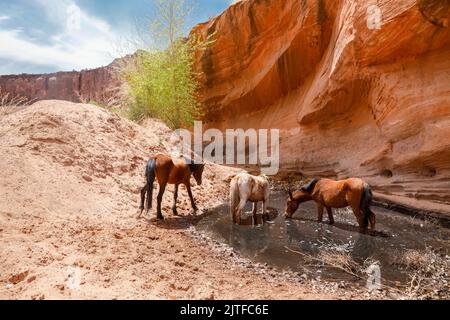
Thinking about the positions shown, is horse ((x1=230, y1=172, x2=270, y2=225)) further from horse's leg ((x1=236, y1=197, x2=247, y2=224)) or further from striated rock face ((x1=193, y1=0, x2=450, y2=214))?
striated rock face ((x1=193, y1=0, x2=450, y2=214))

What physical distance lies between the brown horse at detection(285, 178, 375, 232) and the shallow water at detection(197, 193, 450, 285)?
319 millimetres

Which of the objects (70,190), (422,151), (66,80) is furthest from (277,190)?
(66,80)

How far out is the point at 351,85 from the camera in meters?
11.4

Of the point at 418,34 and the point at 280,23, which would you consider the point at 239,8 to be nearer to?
the point at 280,23

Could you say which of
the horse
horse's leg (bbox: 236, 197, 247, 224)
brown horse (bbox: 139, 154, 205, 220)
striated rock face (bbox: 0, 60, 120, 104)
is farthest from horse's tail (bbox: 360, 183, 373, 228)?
striated rock face (bbox: 0, 60, 120, 104)

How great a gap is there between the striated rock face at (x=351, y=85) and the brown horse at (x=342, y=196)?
2.99 metres

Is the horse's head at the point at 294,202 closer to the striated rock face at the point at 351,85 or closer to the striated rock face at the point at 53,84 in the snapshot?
the striated rock face at the point at 351,85

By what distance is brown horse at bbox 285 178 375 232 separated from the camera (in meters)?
6.43

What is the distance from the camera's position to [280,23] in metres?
16.0

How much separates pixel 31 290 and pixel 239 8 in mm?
18215

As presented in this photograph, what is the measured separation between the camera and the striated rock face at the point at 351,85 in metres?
8.53

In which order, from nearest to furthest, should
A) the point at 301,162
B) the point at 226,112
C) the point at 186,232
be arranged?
the point at 186,232
the point at 301,162
the point at 226,112

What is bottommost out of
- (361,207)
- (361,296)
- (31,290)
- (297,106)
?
(361,296)

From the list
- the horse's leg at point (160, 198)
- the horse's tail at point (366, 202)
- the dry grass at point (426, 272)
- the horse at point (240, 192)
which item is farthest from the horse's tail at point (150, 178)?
the dry grass at point (426, 272)
